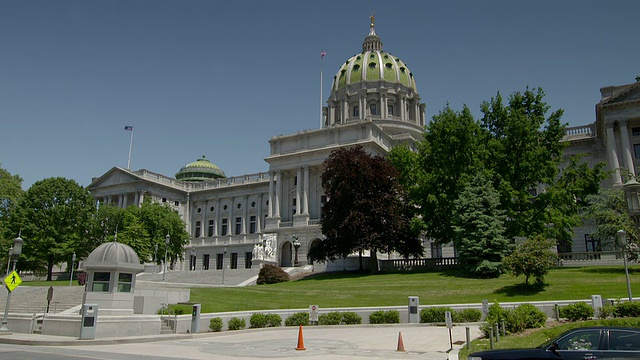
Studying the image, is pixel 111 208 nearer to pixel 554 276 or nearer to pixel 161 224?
pixel 161 224

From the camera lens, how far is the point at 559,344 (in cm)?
1030

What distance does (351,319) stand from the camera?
80.2 ft

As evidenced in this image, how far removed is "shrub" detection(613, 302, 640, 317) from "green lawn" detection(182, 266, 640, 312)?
6.04 metres

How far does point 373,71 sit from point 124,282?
77866mm

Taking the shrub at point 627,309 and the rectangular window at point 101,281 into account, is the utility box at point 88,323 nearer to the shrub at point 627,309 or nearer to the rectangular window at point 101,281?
the rectangular window at point 101,281

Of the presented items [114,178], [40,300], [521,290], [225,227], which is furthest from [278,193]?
[521,290]

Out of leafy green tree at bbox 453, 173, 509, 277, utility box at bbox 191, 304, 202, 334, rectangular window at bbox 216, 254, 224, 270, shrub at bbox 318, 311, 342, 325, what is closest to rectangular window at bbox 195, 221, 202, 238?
rectangular window at bbox 216, 254, 224, 270

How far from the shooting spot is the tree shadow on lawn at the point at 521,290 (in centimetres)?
2856

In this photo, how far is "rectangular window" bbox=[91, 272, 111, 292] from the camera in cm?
2266

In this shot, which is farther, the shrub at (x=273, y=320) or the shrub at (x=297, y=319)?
the shrub at (x=297, y=319)

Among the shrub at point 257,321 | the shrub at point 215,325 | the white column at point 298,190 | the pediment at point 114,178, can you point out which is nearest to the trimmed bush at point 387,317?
the shrub at point 257,321

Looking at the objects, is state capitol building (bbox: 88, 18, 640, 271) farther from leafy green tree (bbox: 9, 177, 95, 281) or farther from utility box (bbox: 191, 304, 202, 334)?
utility box (bbox: 191, 304, 202, 334)

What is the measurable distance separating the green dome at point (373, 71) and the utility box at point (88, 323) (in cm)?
7950

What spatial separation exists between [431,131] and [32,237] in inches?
1882
